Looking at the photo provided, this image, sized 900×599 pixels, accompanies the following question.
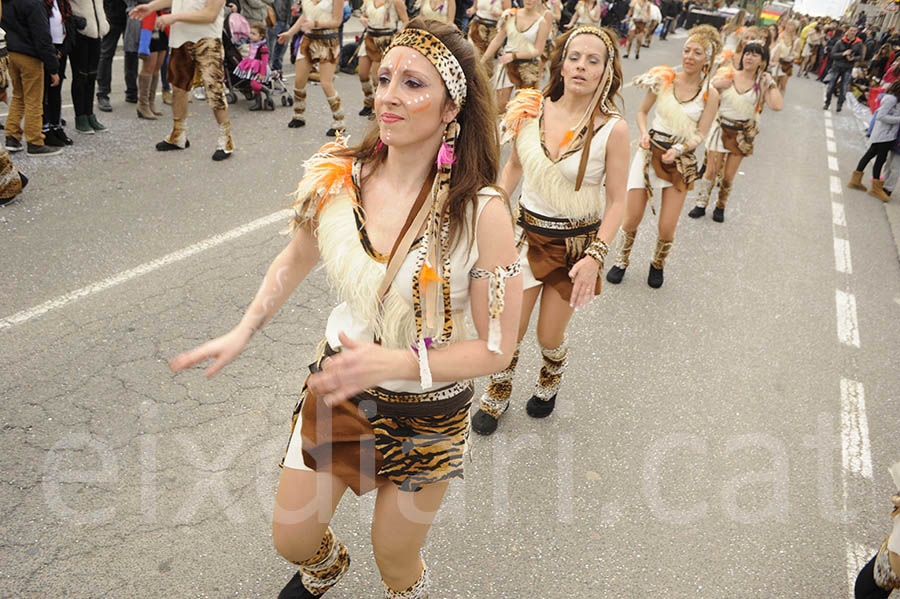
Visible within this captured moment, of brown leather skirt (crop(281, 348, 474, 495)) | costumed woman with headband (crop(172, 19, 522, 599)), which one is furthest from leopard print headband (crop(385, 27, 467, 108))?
brown leather skirt (crop(281, 348, 474, 495))

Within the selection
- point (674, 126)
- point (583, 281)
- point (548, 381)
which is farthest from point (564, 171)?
point (674, 126)

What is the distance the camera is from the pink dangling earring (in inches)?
75.5

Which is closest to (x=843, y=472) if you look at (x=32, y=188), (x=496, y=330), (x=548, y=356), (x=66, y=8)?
(x=548, y=356)

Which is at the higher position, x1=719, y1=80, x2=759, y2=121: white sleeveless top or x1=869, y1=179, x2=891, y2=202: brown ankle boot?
x1=719, y1=80, x2=759, y2=121: white sleeveless top

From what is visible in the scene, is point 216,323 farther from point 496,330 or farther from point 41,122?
point 41,122

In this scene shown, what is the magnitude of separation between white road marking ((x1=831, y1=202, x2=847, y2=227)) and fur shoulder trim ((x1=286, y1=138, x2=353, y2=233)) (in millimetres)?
8274

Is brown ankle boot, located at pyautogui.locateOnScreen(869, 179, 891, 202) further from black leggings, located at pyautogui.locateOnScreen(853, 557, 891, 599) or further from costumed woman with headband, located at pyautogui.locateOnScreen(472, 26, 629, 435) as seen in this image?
black leggings, located at pyautogui.locateOnScreen(853, 557, 891, 599)

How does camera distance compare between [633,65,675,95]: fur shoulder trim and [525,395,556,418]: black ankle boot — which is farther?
[633,65,675,95]: fur shoulder trim

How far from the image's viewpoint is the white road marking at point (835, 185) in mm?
10012

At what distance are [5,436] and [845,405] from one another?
4.91 meters

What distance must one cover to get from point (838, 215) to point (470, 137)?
8.54 m

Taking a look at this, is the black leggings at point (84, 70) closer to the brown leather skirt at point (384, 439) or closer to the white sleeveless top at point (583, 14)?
the brown leather skirt at point (384, 439)

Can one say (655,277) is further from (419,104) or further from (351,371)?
(351,371)

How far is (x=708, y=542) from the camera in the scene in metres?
3.16
